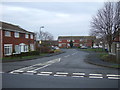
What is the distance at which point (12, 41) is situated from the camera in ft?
95.0

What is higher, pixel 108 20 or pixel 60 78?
pixel 108 20

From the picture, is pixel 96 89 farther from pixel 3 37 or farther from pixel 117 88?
pixel 3 37

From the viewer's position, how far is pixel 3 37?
26281 millimetres

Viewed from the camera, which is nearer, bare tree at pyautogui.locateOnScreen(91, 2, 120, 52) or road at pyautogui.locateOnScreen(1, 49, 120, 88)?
road at pyautogui.locateOnScreen(1, 49, 120, 88)

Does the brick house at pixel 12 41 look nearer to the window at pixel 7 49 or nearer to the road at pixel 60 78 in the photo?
the window at pixel 7 49

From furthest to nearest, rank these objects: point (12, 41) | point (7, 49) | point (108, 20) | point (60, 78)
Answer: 1. point (12, 41)
2. point (7, 49)
3. point (108, 20)
4. point (60, 78)

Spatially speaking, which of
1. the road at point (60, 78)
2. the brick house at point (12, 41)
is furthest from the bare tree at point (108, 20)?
the brick house at point (12, 41)

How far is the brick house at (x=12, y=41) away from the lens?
26078mm

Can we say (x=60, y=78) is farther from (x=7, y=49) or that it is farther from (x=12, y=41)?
(x=12, y=41)

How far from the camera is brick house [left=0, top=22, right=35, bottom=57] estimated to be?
26.1m

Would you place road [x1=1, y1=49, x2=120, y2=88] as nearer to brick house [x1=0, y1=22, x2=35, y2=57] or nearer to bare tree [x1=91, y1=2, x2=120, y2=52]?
bare tree [x1=91, y1=2, x2=120, y2=52]

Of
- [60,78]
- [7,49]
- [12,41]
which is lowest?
[60,78]

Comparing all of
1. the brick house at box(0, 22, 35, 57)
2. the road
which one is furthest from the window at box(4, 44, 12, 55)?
the road

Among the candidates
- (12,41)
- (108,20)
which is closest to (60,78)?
(108,20)
